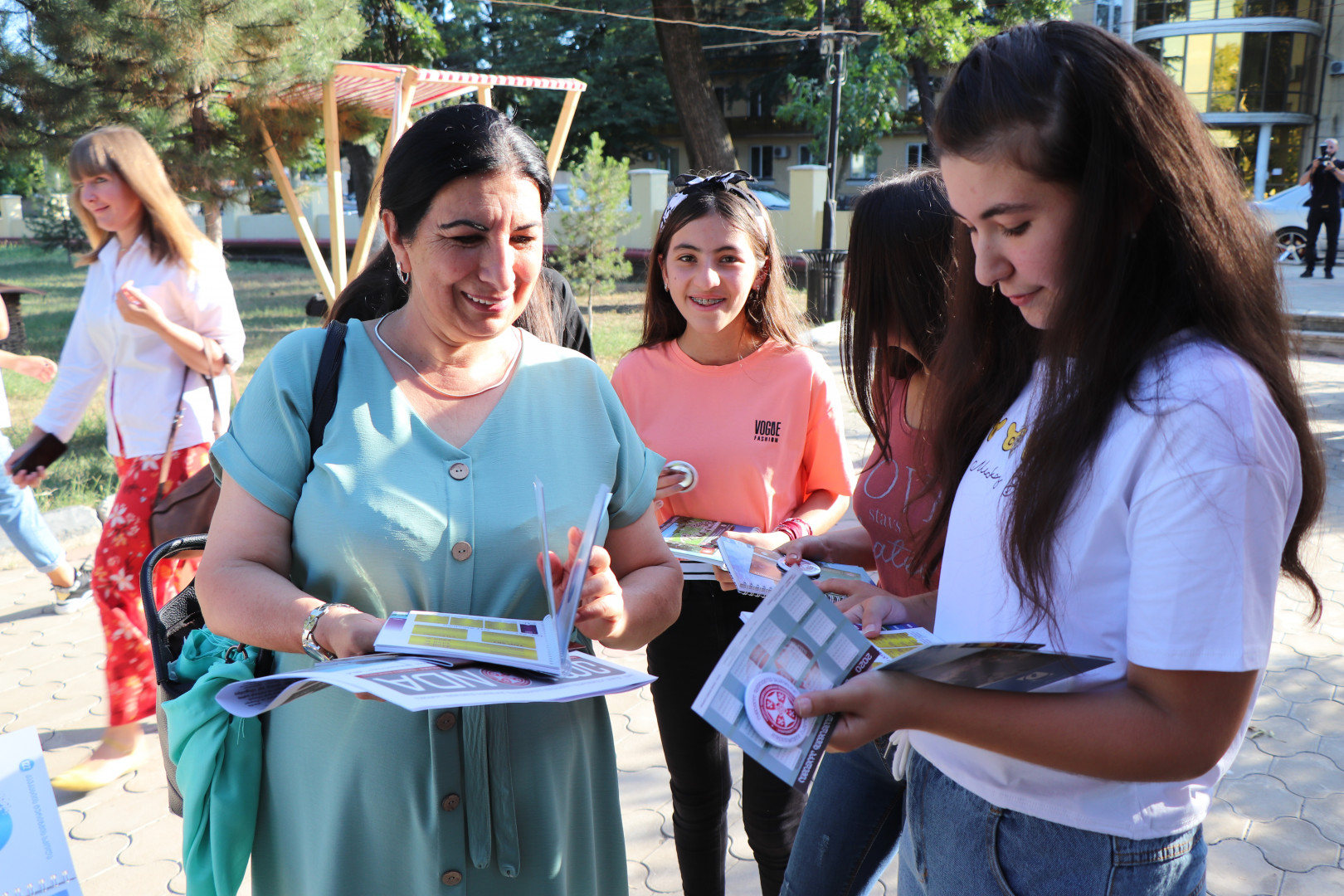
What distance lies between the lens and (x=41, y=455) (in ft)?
10.8

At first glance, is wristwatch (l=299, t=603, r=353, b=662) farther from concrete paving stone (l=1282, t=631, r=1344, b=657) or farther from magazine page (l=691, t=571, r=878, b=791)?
concrete paving stone (l=1282, t=631, r=1344, b=657)

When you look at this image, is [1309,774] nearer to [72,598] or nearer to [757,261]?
[757,261]

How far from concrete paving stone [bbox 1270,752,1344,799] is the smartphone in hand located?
4437 mm

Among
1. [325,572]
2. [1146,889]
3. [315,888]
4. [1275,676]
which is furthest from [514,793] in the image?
[1275,676]

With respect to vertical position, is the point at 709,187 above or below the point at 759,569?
above

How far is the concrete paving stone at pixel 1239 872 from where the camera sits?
269cm

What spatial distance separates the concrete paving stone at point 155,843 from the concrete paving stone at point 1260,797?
341 centimetres

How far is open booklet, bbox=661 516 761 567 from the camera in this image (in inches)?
83.4

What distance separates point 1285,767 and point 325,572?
134 inches

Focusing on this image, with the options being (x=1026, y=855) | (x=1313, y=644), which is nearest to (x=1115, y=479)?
(x=1026, y=855)

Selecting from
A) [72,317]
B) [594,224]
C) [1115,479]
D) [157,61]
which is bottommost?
[72,317]

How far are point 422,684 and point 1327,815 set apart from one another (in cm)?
→ 319

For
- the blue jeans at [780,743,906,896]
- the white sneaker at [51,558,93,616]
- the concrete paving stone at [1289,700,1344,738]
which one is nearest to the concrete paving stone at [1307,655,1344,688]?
the concrete paving stone at [1289,700,1344,738]

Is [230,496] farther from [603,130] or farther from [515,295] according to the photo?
[603,130]
